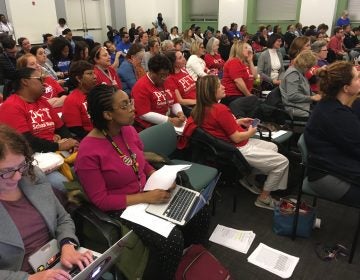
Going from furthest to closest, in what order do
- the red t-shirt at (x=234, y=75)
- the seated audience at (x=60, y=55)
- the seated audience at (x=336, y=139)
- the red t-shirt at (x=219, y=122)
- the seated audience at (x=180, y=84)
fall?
the seated audience at (x=60, y=55) < the red t-shirt at (x=234, y=75) < the seated audience at (x=180, y=84) < the red t-shirt at (x=219, y=122) < the seated audience at (x=336, y=139)

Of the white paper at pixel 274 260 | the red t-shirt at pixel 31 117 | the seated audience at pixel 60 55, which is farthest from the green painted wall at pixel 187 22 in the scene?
the white paper at pixel 274 260

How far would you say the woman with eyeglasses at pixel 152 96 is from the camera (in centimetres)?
309

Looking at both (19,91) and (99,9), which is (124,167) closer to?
(19,91)

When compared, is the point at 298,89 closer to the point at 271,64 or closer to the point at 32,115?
the point at 271,64

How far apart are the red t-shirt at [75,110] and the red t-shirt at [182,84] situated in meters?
1.32

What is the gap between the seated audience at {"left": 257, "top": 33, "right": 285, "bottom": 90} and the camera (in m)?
5.01

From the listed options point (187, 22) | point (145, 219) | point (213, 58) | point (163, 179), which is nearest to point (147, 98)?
point (163, 179)

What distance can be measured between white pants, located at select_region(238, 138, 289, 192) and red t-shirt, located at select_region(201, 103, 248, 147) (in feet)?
0.62

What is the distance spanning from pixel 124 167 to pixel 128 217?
11.2 inches

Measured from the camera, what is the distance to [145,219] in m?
1.68

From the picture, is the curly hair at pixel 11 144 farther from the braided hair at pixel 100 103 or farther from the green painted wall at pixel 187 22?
the green painted wall at pixel 187 22

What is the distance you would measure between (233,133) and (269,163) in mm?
414

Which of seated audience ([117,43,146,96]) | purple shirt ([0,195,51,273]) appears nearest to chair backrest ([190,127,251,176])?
purple shirt ([0,195,51,273])

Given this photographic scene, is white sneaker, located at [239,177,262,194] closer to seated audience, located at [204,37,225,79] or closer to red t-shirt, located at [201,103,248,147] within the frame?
red t-shirt, located at [201,103,248,147]
